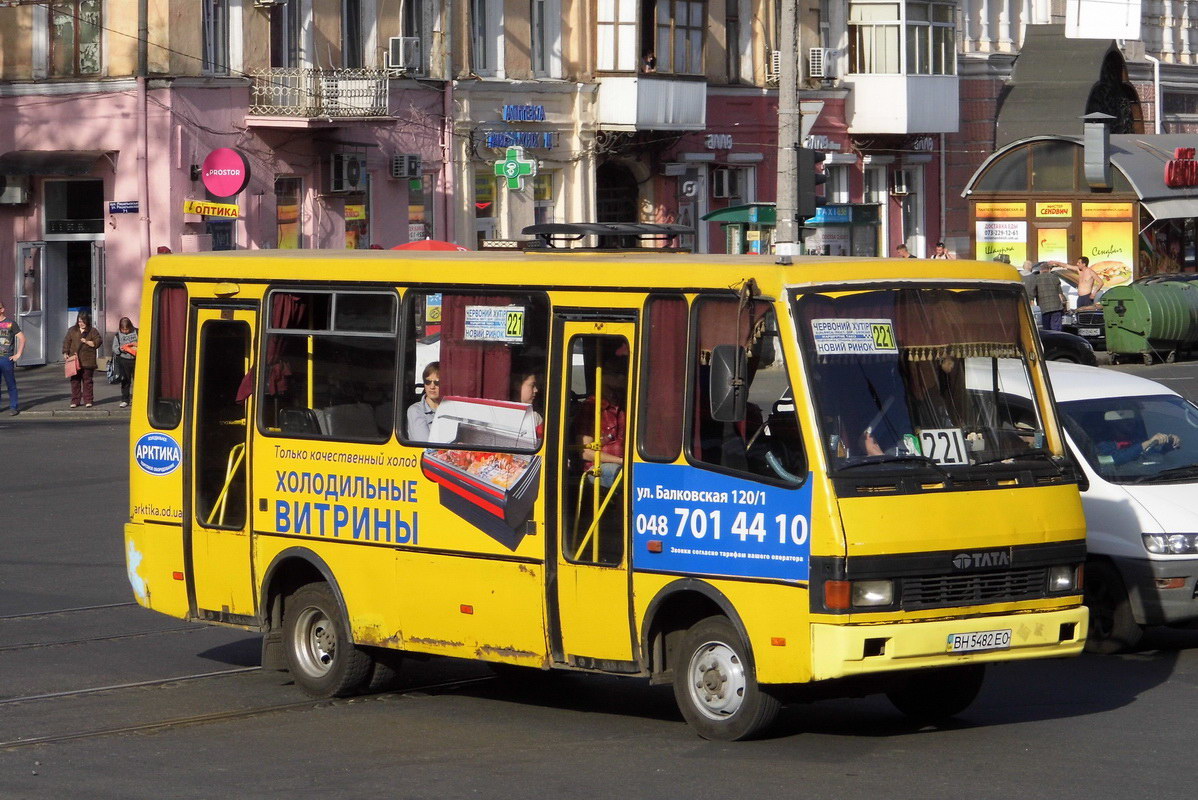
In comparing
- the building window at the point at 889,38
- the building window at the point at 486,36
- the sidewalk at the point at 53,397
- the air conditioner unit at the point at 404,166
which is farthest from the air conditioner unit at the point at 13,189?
the building window at the point at 889,38

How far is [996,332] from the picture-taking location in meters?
9.32

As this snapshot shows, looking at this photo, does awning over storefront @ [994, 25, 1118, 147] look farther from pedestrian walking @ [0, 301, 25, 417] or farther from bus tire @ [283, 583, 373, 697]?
bus tire @ [283, 583, 373, 697]

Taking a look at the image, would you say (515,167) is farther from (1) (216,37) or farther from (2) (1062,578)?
(2) (1062,578)

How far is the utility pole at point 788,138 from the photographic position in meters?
23.8

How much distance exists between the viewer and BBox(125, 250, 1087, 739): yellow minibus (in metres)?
8.64

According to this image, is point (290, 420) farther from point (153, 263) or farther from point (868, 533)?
point (868, 533)

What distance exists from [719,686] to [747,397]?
1292mm

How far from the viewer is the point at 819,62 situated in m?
46.9

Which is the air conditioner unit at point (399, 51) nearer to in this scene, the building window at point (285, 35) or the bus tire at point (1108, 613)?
the building window at point (285, 35)

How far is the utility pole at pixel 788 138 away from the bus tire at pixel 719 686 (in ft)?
45.9

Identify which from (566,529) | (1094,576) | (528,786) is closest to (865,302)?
(566,529)

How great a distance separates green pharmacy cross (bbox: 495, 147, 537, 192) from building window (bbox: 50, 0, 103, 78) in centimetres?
776

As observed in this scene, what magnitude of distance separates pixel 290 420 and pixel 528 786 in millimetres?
3237

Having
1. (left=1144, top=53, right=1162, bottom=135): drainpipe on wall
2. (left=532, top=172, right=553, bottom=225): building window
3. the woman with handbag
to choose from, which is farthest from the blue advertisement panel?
(left=1144, top=53, right=1162, bottom=135): drainpipe on wall
